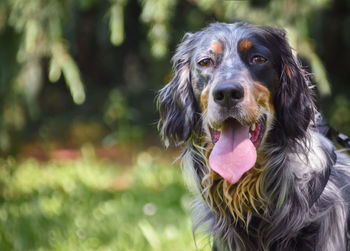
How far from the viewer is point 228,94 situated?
8.01ft

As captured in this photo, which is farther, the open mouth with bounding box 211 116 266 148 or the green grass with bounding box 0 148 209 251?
the green grass with bounding box 0 148 209 251

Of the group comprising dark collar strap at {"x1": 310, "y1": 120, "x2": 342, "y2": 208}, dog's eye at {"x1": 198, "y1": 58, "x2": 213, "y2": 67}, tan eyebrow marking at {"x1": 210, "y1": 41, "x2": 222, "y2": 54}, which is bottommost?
dark collar strap at {"x1": 310, "y1": 120, "x2": 342, "y2": 208}

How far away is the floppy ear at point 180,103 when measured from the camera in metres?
2.81

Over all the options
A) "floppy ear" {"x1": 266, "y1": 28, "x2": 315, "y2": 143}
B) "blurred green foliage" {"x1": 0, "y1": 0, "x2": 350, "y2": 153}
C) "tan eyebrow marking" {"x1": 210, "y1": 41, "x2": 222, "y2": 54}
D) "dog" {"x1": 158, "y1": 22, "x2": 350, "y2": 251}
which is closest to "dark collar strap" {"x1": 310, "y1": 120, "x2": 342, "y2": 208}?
"dog" {"x1": 158, "y1": 22, "x2": 350, "y2": 251}

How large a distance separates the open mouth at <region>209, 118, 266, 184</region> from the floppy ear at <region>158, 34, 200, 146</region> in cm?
24

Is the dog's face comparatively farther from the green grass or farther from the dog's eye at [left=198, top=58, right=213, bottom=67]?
the green grass

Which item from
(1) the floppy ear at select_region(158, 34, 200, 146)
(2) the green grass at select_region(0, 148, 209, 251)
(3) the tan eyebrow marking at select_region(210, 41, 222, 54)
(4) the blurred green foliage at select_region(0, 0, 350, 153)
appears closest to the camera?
(3) the tan eyebrow marking at select_region(210, 41, 222, 54)

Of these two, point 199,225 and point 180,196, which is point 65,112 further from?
point 199,225

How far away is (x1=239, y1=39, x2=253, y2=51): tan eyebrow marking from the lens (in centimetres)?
264

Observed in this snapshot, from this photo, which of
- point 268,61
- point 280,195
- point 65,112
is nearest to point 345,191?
point 280,195

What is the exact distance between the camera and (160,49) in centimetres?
391

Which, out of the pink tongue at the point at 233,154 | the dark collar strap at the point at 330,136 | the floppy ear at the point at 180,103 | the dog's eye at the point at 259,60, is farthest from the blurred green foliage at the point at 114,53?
A: the pink tongue at the point at 233,154

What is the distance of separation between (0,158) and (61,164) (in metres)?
0.84

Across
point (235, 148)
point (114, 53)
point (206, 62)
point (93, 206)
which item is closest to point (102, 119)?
point (114, 53)
